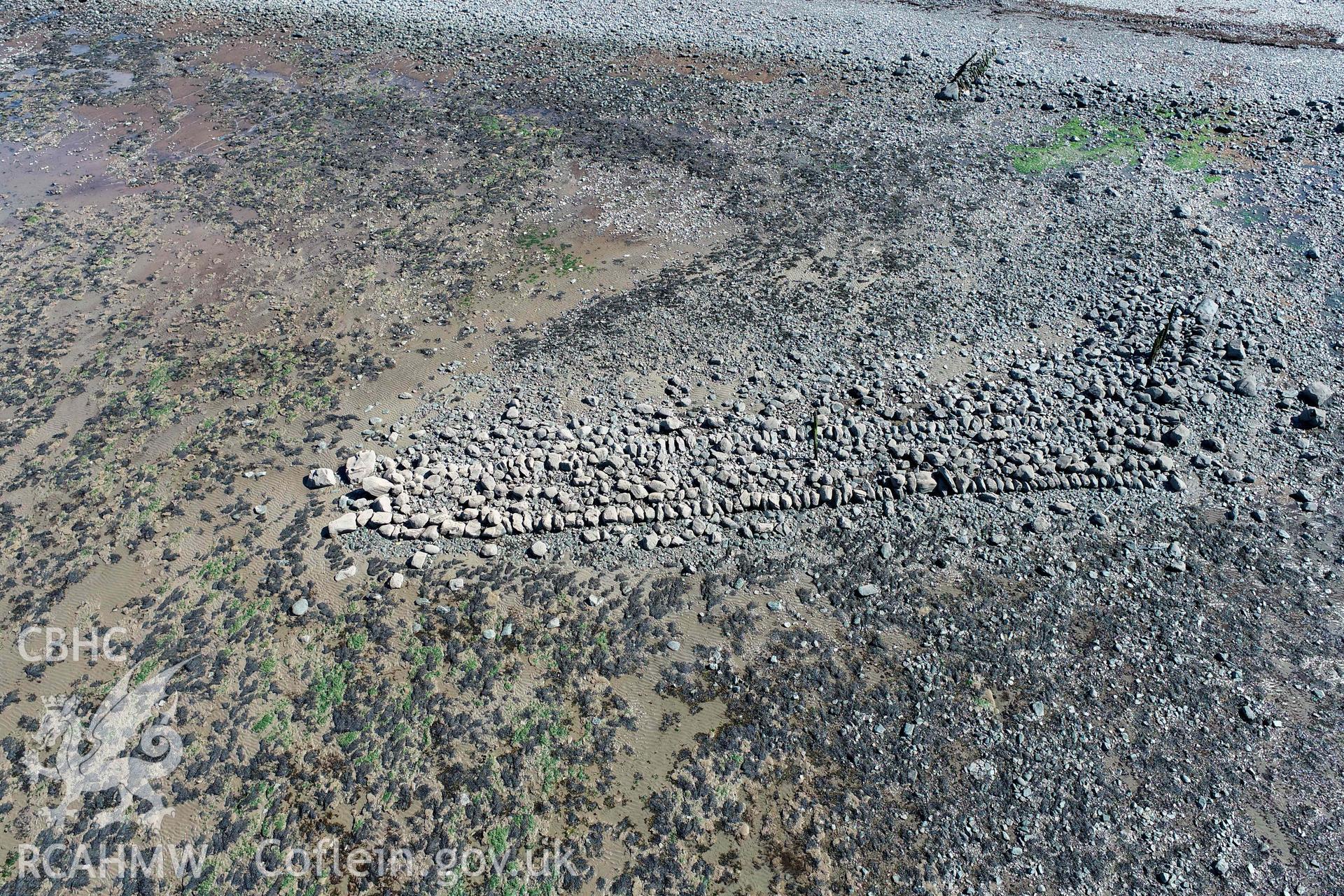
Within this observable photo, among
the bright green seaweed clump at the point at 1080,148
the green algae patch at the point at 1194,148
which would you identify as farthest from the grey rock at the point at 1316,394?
the bright green seaweed clump at the point at 1080,148

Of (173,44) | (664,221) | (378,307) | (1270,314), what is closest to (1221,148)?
(1270,314)

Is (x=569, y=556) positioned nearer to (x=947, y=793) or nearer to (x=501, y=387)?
(x=501, y=387)

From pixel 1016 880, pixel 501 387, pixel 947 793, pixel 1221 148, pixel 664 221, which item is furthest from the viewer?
pixel 1221 148

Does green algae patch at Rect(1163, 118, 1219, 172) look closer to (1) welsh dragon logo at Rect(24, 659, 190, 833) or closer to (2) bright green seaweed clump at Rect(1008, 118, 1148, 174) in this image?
(2) bright green seaweed clump at Rect(1008, 118, 1148, 174)

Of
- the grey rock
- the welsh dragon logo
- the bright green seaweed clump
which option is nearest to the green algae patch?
the bright green seaweed clump

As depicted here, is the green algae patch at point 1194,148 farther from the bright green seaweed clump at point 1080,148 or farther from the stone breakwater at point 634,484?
Result: the stone breakwater at point 634,484

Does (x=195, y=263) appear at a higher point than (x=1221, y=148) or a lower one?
lower
